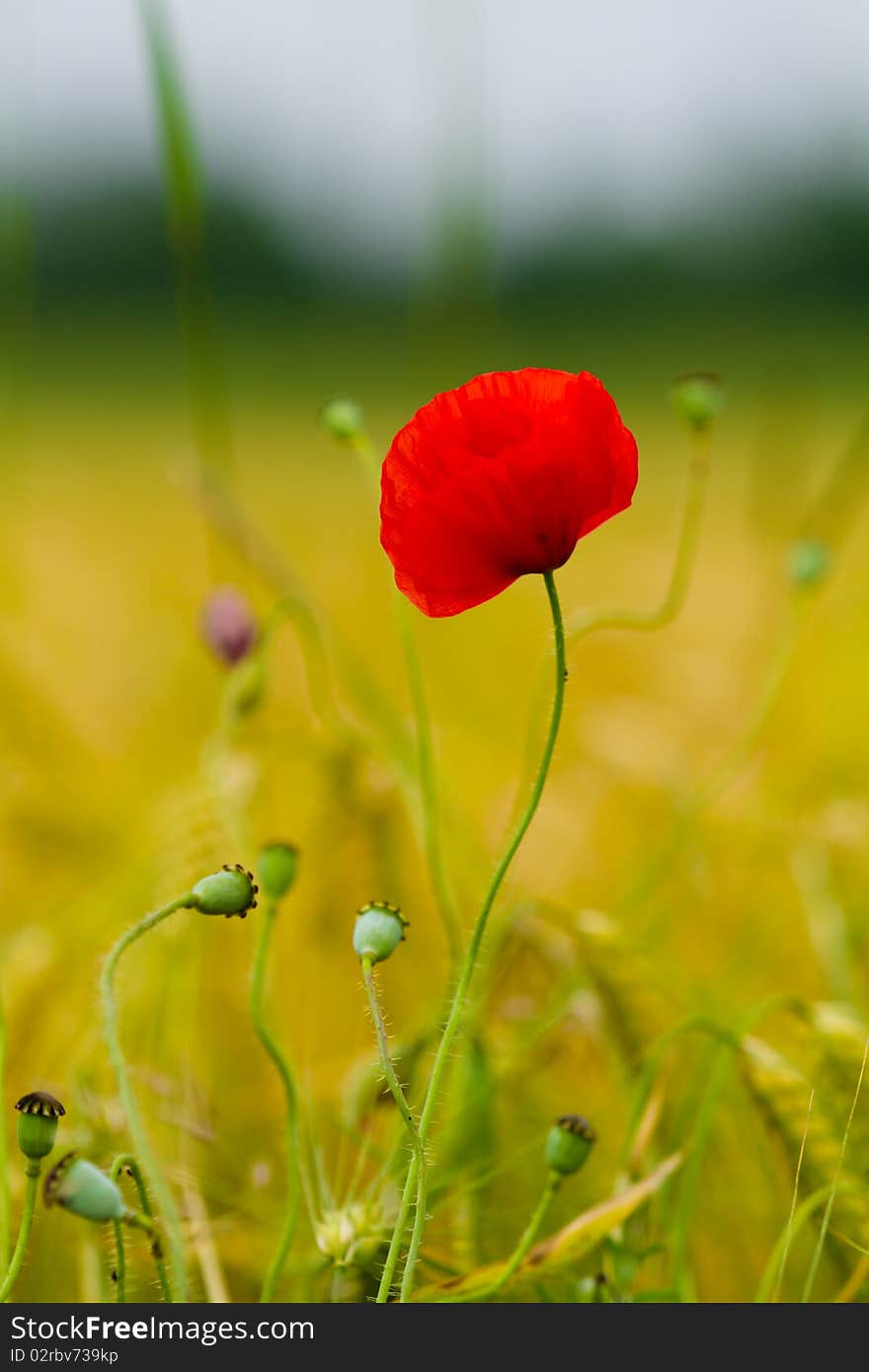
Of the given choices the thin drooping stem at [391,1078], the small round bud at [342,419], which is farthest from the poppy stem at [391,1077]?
the small round bud at [342,419]

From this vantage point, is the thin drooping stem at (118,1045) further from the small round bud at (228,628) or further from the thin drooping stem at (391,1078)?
the small round bud at (228,628)

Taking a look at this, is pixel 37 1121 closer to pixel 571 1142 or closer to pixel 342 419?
pixel 571 1142

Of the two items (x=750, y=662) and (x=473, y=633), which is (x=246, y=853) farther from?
(x=473, y=633)

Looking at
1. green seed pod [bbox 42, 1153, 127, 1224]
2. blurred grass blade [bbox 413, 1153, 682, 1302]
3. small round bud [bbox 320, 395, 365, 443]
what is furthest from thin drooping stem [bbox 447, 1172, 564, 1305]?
small round bud [bbox 320, 395, 365, 443]

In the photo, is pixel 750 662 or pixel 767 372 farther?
pixel 750 662
